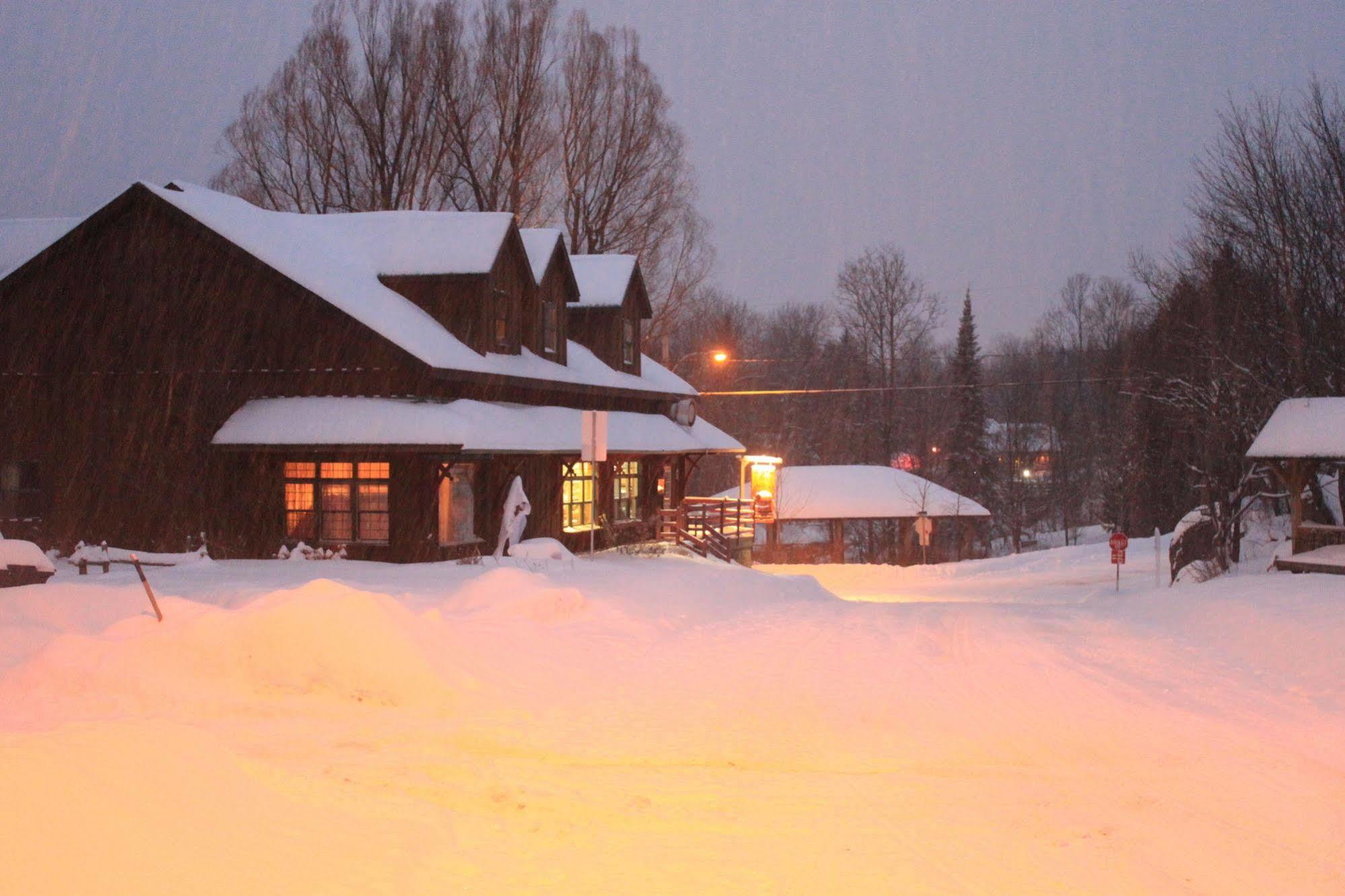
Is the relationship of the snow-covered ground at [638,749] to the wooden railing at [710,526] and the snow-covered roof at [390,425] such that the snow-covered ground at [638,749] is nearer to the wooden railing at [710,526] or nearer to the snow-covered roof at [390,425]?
the snow-covered roof at [390,425]

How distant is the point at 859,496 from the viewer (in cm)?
4744

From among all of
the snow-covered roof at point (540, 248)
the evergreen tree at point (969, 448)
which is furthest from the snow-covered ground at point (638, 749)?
the evergreen tree at point (969, 448)

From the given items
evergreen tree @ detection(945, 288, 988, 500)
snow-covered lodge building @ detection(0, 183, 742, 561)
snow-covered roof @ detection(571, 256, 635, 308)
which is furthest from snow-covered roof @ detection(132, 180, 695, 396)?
evergreen tree @ detection(945, 288, 988, 500)

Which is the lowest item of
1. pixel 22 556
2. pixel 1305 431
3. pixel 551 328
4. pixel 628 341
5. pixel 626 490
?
pixel 22 556

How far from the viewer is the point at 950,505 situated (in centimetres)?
4694

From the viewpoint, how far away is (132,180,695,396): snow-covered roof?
859 inches

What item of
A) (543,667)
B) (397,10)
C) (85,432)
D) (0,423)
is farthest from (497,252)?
(397,10)

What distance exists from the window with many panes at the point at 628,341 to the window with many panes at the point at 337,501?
459 inches

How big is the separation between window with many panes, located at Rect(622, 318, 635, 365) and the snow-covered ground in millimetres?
17331

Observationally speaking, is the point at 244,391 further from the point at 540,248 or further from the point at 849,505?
the point at 849,505

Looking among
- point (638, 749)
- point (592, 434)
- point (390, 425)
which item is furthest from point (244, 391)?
point (638, 749)

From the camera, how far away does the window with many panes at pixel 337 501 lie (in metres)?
21.7

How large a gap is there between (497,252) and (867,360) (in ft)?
155

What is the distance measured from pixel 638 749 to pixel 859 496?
40.0 meters
